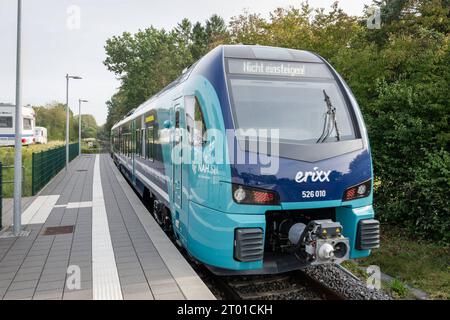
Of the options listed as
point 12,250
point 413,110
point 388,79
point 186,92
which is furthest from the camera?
point 388,79

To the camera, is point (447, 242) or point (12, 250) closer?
point (12, 250)

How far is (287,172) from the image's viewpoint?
4363mm

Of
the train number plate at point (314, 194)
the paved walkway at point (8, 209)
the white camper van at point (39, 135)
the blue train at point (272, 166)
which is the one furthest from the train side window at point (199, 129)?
the white camper van at point (39, 135)

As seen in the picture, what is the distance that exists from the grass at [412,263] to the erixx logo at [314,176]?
2.32m

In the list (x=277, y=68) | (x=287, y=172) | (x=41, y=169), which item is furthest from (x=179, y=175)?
(x=41, y=169)

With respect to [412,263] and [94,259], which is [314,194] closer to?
[94,259]

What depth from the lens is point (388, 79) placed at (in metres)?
10.7

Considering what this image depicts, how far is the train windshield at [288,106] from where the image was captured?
15.0 ft

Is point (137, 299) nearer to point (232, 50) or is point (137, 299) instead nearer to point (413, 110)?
point (232, 50)

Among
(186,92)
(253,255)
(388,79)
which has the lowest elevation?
(253,255)

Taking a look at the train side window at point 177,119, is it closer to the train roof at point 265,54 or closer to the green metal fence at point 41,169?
the train roof at point 265,54

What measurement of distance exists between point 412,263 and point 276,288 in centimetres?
386
